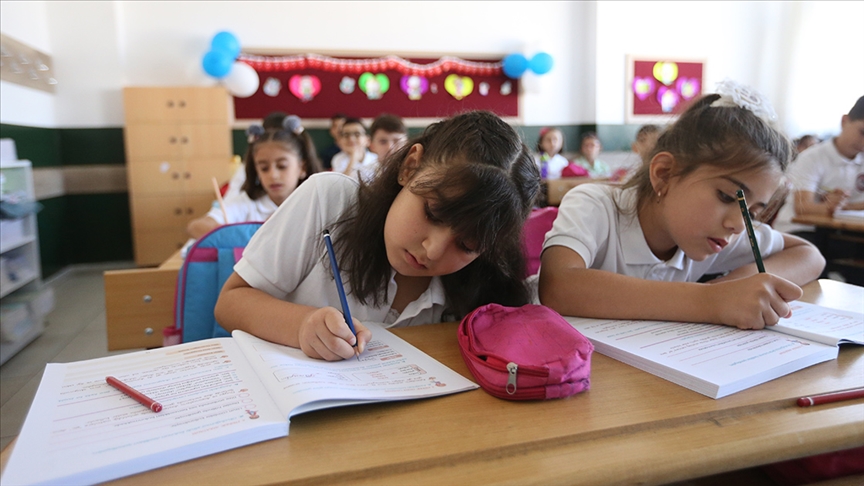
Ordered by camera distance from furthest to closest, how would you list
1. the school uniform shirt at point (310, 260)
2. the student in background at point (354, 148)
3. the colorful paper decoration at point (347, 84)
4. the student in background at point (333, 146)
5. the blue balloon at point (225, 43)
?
the colorful paper decoration at point (347, 84)
the student in background at point (333, 146)
the blue balloon at point (225, 43)
the student in background at point (354, 148)
the school uniform shirt at point (310, 260)

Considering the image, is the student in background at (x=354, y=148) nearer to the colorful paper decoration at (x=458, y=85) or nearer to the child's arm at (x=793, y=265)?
the colorful paper decoration at (x=458, y=85)

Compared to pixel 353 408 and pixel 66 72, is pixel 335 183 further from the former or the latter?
pixel 66 72

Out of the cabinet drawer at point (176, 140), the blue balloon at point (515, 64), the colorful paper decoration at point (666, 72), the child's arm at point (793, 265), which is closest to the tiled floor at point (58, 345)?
the cabinet drawer at point (176, 140)

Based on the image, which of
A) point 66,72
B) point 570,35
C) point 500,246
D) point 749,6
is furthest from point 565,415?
point 749,6

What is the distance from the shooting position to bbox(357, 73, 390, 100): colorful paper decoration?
5477 millimetres

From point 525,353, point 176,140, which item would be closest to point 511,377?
point 525,353

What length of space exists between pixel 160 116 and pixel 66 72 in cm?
87

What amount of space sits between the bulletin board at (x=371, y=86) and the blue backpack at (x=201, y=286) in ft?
14.1

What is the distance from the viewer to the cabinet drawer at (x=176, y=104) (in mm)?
4605

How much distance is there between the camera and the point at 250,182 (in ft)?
7.81

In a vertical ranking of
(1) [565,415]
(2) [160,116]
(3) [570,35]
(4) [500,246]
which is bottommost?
(1) [565,415]

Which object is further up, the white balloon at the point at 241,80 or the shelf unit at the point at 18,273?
the white balloon at the point at 241,80

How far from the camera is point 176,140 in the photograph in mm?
4715

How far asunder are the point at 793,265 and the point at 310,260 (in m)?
0.98
